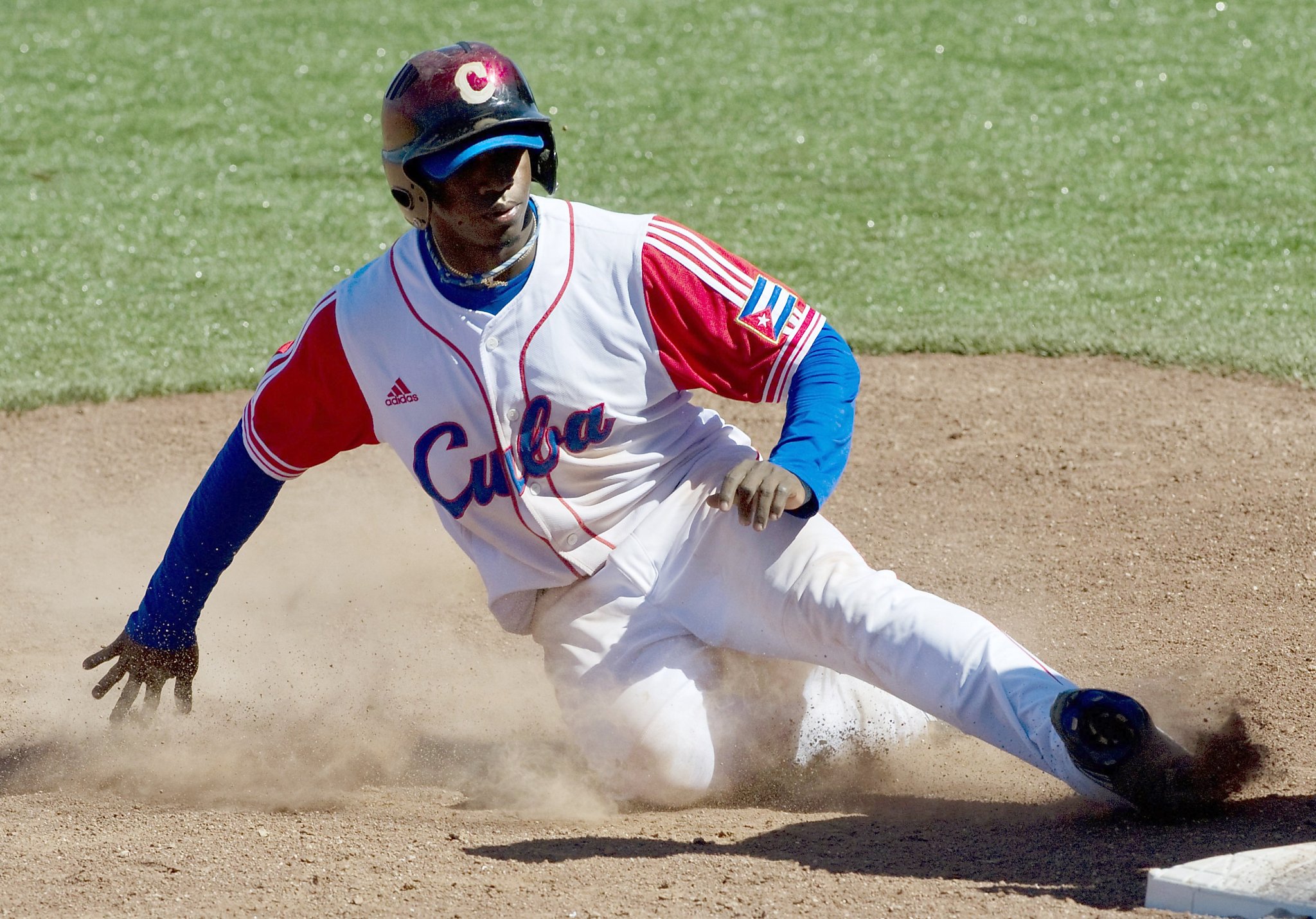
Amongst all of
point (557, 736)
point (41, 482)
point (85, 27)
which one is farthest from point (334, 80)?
point (557, 736)

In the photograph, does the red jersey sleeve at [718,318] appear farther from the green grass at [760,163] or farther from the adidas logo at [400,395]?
the green grass at [760,163]

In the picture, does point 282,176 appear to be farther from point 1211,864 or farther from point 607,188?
point 1211,864

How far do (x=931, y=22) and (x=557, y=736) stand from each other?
27.7 feet

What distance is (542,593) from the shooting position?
339cm

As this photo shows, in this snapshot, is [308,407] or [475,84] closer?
[475,84]

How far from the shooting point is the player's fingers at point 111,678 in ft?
11.9

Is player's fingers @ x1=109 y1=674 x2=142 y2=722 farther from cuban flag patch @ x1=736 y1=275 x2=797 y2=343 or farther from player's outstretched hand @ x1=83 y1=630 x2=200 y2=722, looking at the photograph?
cuban flag patch @ x1=736 y1=275 x2=797 y2=343

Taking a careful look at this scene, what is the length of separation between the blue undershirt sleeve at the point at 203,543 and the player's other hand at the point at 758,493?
1.21m

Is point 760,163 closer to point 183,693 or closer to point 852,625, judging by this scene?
point 183,693

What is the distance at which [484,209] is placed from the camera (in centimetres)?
307

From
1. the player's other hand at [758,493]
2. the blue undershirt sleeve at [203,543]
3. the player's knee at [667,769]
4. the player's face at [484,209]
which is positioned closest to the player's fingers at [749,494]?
the player's other hand at [758,493]

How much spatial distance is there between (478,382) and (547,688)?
4.59ft

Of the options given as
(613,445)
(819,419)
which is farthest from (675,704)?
(819,419)

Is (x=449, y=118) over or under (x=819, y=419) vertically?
over
